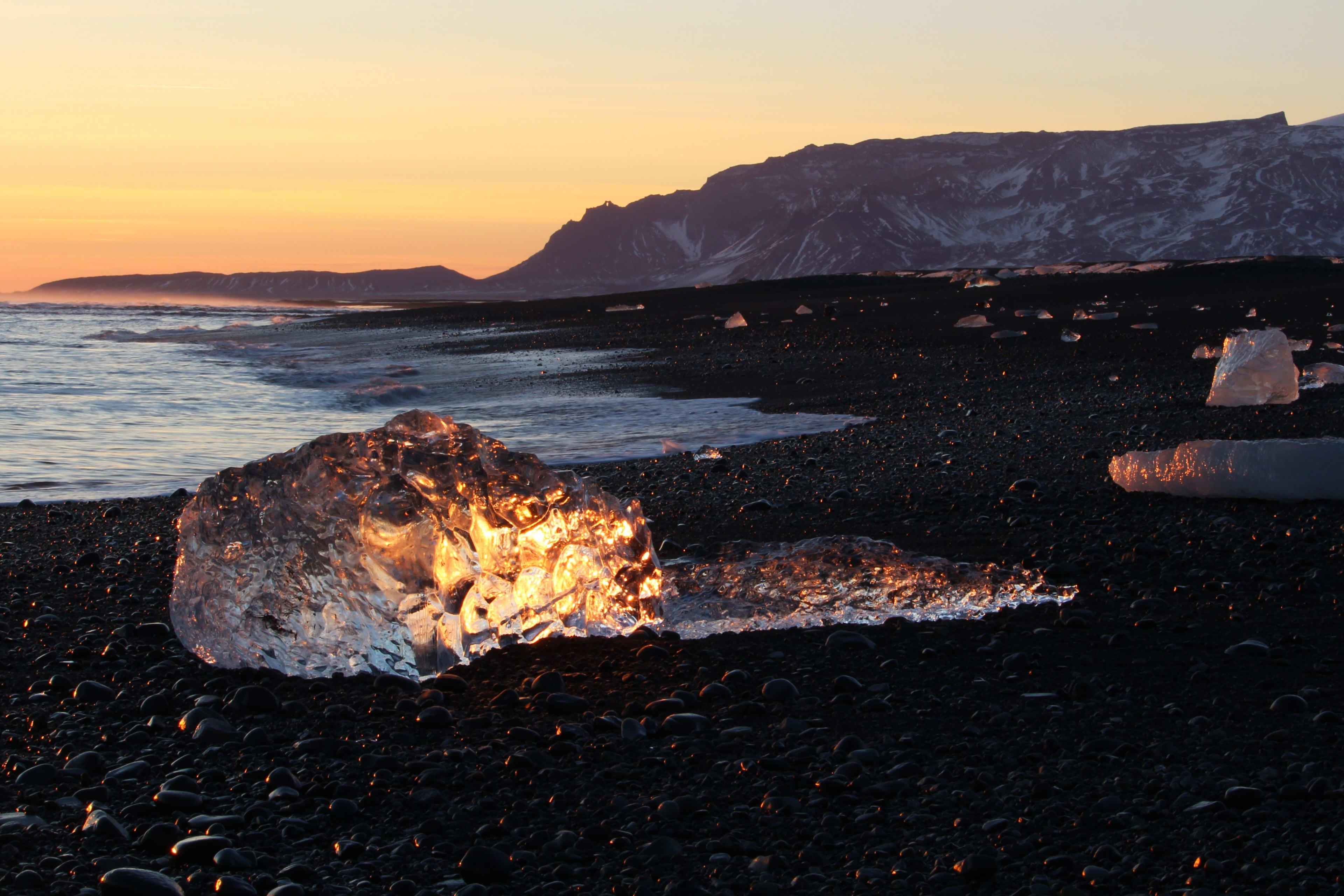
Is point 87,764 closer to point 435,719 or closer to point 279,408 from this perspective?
point 435,719

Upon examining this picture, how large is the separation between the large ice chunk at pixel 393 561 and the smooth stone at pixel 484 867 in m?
1.63

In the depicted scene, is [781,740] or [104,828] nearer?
[104,828]

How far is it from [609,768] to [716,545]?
3186 millimetres

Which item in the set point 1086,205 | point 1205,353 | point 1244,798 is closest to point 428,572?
point 1244,798

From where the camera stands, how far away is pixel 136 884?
266cm

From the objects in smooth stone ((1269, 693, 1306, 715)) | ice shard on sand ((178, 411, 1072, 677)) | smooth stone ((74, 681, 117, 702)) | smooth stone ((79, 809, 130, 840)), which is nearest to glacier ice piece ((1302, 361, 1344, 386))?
ice shard on sand ((178, 411, 1072, 677))

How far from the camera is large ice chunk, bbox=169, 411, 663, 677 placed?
4.43m

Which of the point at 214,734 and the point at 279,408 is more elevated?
the point at 279,408

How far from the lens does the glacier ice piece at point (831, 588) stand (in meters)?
5.03

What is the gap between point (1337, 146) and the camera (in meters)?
143

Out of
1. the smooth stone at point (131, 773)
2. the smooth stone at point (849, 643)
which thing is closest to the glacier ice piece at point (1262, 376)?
the smooth stone at point (849, 643)

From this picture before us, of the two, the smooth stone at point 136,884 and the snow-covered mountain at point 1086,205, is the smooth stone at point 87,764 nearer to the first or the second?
the smooth stone at point 136,884

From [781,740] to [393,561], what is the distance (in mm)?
1780

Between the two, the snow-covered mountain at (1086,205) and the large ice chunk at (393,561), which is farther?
the snow-covered mountain at (1086,205)
